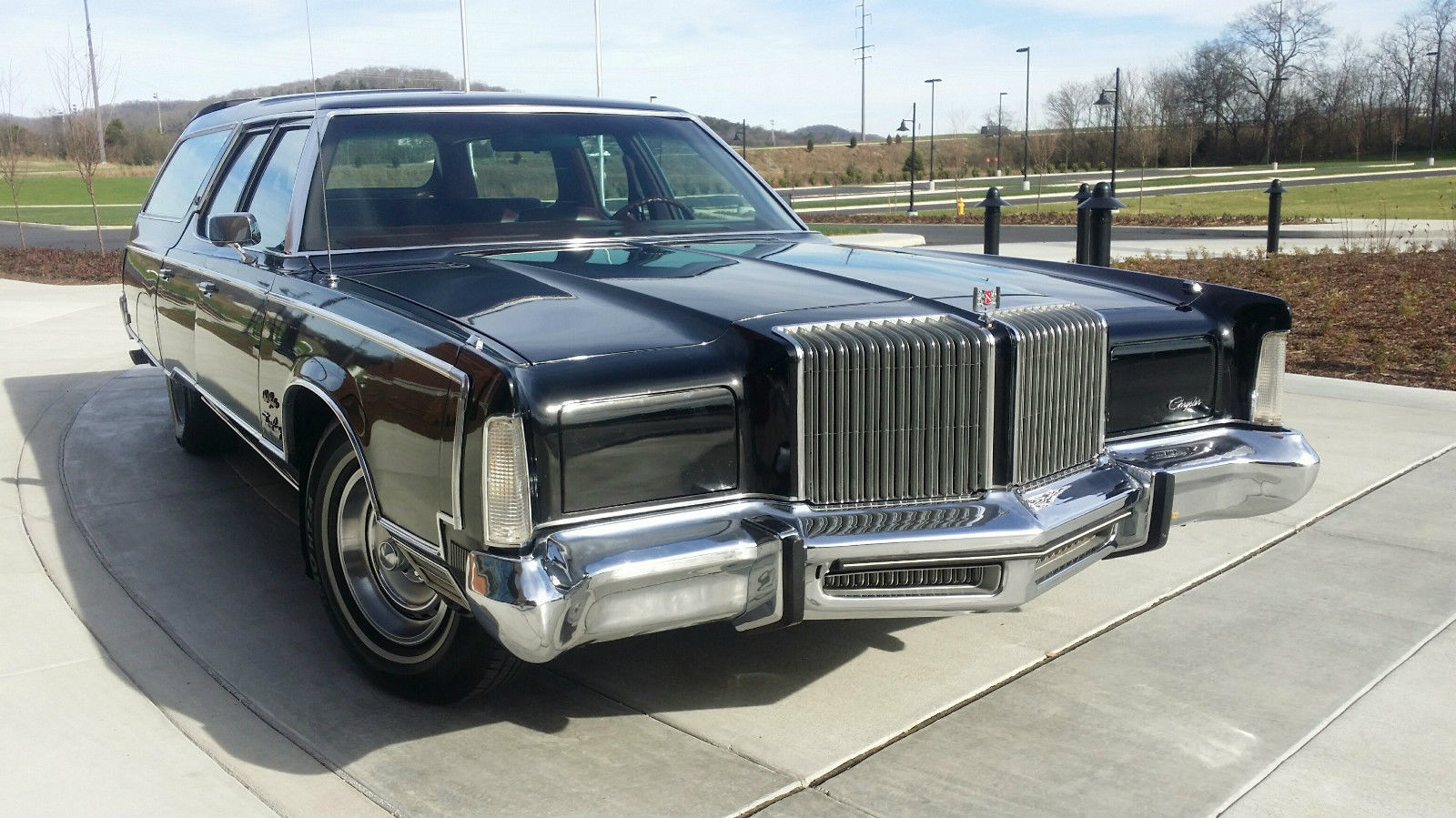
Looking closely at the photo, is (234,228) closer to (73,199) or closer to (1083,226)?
(1083,226)

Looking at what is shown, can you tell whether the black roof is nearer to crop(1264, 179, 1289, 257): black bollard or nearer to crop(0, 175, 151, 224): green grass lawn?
crop(1264, 179, 1289, 257): black bollard

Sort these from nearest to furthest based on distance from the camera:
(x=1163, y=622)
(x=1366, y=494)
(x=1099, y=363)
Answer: (x=1099, y=363) → (x=1163, y=622) → (x=1366, y=494)

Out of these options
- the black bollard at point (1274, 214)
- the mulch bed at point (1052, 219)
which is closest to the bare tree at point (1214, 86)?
the mulch bed at point (1052, 219)

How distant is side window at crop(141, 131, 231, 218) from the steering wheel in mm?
2007

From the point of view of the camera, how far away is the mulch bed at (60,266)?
16.5 metres

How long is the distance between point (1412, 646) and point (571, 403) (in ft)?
9.39

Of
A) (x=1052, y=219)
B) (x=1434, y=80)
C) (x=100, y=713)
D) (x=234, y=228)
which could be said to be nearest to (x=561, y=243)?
(x=234, y=228)

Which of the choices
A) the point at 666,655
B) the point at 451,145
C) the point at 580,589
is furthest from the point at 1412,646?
the point at 451,145

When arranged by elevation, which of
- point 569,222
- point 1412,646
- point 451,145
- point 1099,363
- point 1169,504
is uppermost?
point 451,145

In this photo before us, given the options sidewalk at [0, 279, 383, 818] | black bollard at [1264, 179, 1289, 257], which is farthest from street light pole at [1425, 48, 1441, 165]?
sidewalk at [0, 279, 383, 818]

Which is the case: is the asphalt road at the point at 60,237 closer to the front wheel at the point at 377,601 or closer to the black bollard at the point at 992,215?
the black bollard at the point at 992,215

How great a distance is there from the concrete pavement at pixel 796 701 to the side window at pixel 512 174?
5.30 ft

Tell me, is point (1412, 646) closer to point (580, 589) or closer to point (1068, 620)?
point (1068, 620)

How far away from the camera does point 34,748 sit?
10.6ft
